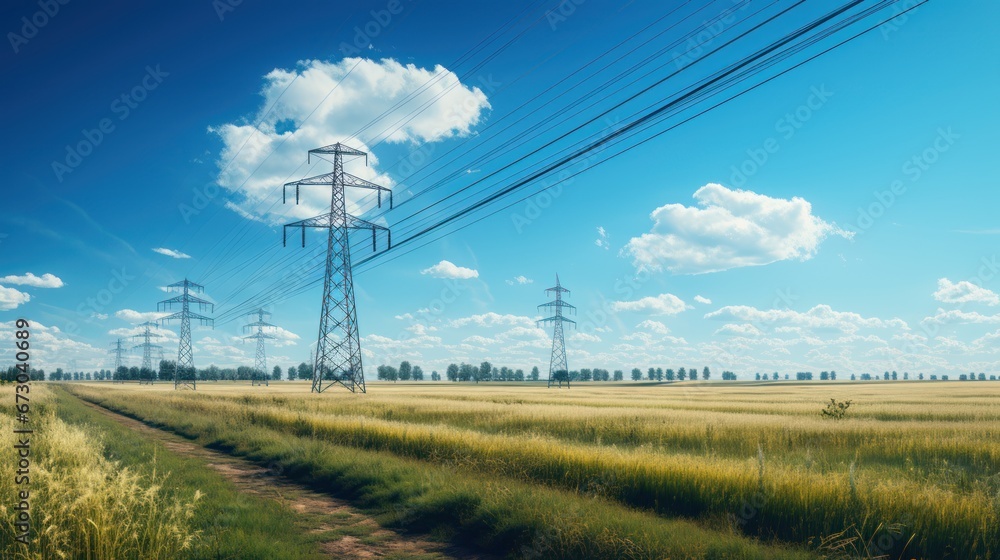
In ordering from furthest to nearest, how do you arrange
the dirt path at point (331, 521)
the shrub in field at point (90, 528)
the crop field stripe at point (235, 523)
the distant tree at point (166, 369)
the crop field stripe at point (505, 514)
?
the distant tree at point (166, 369) → the dirt path at point (331, 521) → the crop field stripe at point (235, 523) → the crop field stripe at point (505, 514) → the shrub in field at point (90, 528)

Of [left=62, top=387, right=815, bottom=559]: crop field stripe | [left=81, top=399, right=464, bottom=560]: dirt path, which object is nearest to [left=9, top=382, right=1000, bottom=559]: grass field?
[left=62, top=387, right=815, bottom=559]: crop field stripe

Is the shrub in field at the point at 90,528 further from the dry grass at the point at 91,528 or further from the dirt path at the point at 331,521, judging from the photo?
the dirt path at the point at 331,521

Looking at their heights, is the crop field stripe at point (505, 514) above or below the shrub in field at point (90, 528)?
below

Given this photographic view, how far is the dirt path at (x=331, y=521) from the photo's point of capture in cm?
899

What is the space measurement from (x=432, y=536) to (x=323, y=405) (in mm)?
26333

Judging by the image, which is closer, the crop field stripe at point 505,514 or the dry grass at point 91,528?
the dry grass at point 91,528

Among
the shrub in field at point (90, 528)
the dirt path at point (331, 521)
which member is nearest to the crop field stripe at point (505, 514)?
the dirt path at point (331, 521)

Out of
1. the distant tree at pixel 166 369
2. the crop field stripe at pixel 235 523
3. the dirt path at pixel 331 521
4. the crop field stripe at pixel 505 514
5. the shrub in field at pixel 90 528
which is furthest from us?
the distant tree at pixel 166 369

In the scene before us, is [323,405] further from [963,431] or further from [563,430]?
[963,431]

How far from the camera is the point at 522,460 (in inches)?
562

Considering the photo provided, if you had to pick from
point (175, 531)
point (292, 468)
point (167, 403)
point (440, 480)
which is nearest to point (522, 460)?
point (440, 480)

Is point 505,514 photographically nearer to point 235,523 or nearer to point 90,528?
point 235,523

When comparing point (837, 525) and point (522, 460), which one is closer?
point (837, 525)

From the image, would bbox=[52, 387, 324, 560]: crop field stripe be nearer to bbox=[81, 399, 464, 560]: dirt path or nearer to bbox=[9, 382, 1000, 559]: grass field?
bbox=[81, 399, 464, 560]: dirt path
